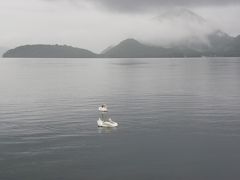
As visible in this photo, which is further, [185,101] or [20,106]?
[185,101]

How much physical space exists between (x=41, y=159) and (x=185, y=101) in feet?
200

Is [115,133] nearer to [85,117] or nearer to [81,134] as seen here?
[81,134]

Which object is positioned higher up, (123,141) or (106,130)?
(106,130)

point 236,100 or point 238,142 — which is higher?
point 236,100

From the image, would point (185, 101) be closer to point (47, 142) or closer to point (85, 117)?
point (85, 117)

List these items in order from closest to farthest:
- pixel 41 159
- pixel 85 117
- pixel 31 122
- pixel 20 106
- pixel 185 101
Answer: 1. pixel 41 159
2. pixel 31 122
3. pixel 85 117
4. pixel 20 106
5. pixel 185 101

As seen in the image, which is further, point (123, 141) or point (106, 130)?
point (106, 130)

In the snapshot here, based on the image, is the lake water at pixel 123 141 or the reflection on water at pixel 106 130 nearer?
the lake water at pixel 123 141

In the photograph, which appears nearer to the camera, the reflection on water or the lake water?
the lake water

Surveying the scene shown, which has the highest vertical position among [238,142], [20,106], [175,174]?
[20,106]

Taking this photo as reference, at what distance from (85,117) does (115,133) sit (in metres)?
16.6

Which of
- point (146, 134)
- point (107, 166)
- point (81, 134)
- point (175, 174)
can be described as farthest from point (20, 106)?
point (175, 174)

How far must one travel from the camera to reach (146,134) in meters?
67.6

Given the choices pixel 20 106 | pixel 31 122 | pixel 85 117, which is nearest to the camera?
pixel 31 122
